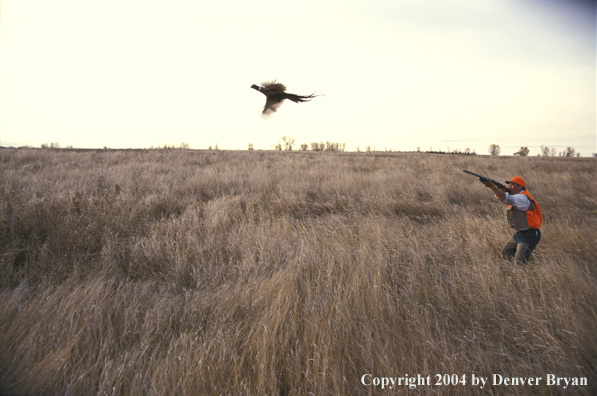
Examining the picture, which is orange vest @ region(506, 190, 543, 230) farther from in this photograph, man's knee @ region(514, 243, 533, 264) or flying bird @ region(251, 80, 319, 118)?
flying bird @ region(251, 80, 319, 118)

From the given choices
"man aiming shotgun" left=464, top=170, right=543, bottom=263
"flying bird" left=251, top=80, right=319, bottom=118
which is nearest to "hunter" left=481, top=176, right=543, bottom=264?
"man aiming shotgun" left=464, top=170, right=543, bottom=263

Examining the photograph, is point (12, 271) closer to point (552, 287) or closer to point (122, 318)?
point (122, 318)

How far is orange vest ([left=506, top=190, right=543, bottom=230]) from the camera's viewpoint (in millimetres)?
2905

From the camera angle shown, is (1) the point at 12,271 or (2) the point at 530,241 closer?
(1) the point at 12,271

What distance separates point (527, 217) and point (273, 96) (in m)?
4.52

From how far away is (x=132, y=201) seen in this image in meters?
5.17

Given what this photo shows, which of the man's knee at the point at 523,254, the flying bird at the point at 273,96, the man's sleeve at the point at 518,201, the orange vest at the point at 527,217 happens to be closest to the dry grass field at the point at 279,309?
the man's knee at the point at 523,254

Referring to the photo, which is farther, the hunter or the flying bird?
the flying bird

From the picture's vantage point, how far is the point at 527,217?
2926 mm

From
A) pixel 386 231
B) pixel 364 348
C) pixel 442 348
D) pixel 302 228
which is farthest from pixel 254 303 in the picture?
pixel 386 231

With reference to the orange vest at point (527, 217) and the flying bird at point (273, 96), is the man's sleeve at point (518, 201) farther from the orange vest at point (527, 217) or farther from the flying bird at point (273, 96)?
the flying bird at point (273, 96)

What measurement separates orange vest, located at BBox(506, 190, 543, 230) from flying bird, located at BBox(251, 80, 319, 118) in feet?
12.2

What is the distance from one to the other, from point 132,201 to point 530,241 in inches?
260

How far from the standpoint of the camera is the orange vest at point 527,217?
291 centimetres
